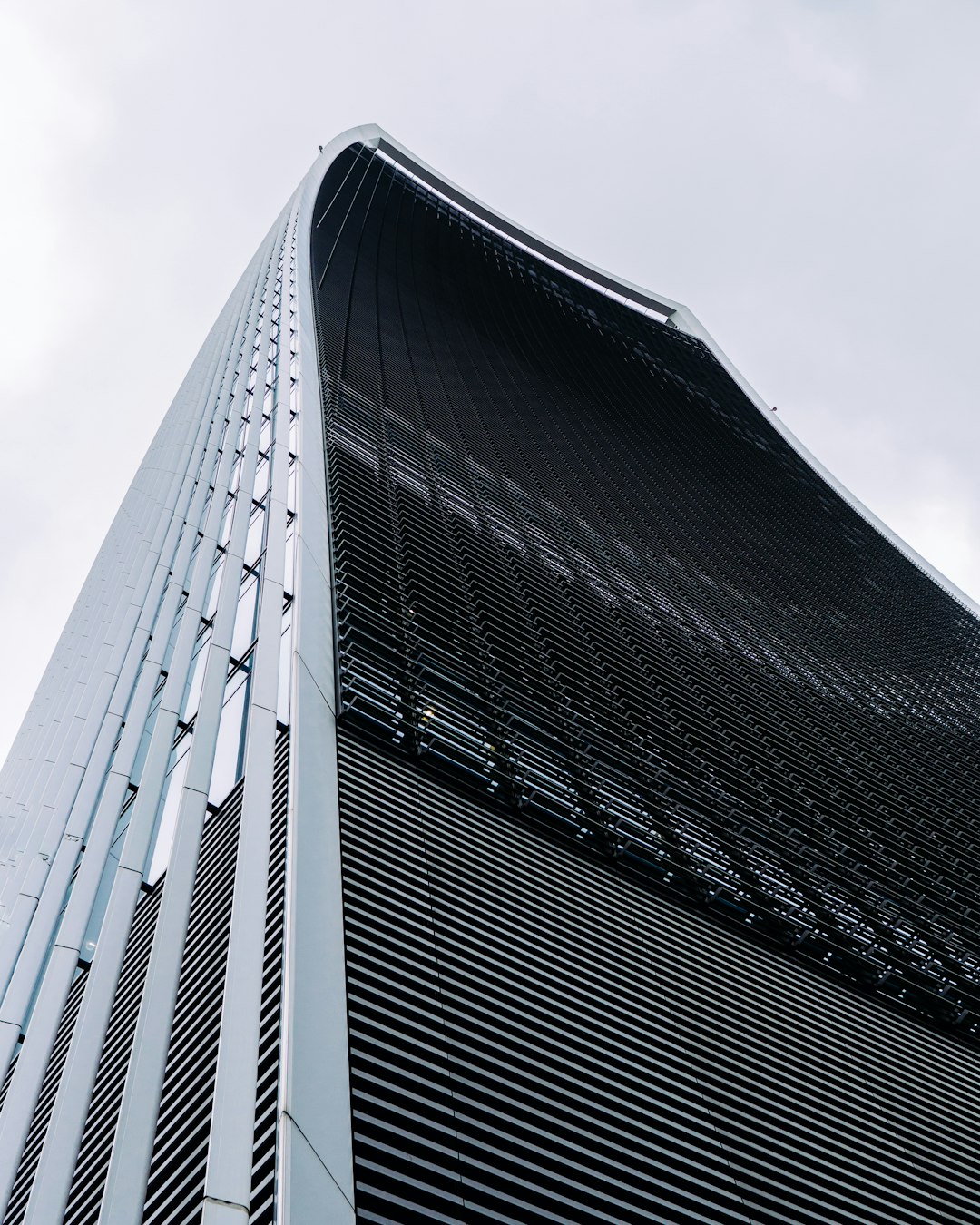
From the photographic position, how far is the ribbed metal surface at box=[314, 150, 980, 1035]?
785 centimetres

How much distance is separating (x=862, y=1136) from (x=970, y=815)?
24.5ft

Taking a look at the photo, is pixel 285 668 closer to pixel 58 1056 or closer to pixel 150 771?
pixel 150 771

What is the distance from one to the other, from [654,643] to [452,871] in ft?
20.6

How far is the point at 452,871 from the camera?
605 centimetres

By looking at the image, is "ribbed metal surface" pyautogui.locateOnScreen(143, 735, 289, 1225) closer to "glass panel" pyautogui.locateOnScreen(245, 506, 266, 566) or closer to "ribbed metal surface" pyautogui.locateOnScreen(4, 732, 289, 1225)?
"ribbed metal surface" pyautogui.locateOnScreen(4, 732, 289, 1225)

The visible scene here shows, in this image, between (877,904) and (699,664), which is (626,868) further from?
(699,664)

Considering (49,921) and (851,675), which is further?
(851,675)

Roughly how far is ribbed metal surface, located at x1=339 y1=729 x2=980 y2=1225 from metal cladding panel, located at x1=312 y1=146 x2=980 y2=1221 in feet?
0.05

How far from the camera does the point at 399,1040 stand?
457cm

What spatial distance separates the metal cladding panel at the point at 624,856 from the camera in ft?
15.6

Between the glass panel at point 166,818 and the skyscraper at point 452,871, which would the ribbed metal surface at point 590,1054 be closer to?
the skyscraper at point 452,871

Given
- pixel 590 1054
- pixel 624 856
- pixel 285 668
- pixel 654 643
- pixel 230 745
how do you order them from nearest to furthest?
pixel 590 1054 → pixel 230 745 → pixel 285 668 → pixel 624 856 → pixel 654 643

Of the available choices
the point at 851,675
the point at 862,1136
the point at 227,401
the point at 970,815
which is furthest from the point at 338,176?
the point at 862,1136

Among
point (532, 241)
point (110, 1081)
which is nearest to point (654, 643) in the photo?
point (110, 1081)
